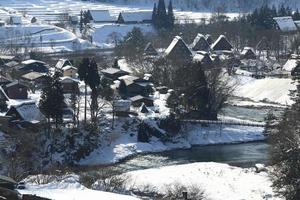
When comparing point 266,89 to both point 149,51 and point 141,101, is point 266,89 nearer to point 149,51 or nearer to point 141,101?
point 141,101

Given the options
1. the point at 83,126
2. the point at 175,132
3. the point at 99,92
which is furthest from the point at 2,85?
the point at 175,132

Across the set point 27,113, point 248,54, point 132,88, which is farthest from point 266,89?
point 27,113

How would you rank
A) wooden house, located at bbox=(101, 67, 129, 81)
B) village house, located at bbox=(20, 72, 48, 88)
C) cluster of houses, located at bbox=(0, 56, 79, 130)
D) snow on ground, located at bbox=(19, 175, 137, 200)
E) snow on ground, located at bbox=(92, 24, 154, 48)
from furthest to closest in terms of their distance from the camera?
snow on ground, located at bbox=(92, 24, 154, 48)
wooden house, located at bbox=(101, 67, 129, 81)
village house, located at bbox=(20, 72, 48, 88)
cluster of houses, located at bbox=(0, 56, 79, 130)
snow on ground, located at bbox=(19, 175, 137, 200)

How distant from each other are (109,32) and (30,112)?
28.6 m

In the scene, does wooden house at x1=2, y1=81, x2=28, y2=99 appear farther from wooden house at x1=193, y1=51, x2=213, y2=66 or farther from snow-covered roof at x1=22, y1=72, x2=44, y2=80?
wooden house at x1=193, y1=51, x2=213, y2=66

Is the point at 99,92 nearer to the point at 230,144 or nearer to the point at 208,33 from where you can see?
the point at 230,144

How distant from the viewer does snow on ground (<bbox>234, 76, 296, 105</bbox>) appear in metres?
29.4

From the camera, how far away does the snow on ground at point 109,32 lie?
46.8 meters

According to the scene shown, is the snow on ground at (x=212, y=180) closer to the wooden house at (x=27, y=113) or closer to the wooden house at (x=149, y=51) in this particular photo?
the wooden house at (x=27, y=113)

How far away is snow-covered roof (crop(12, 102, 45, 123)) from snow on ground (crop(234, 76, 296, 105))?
1280 centimetres

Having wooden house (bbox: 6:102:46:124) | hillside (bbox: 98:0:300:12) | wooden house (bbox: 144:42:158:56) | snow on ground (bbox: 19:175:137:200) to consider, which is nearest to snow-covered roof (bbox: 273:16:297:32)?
wooden house (bbox: 144:42:158:56)

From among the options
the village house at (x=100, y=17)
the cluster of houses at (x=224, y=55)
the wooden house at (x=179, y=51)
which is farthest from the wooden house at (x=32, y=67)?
the village house at (x=100, y=17)

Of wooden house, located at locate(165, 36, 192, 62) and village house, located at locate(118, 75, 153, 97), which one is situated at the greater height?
wooden house, located at locate(165, 36, 192, 62)

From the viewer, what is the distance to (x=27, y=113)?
70.1ft
